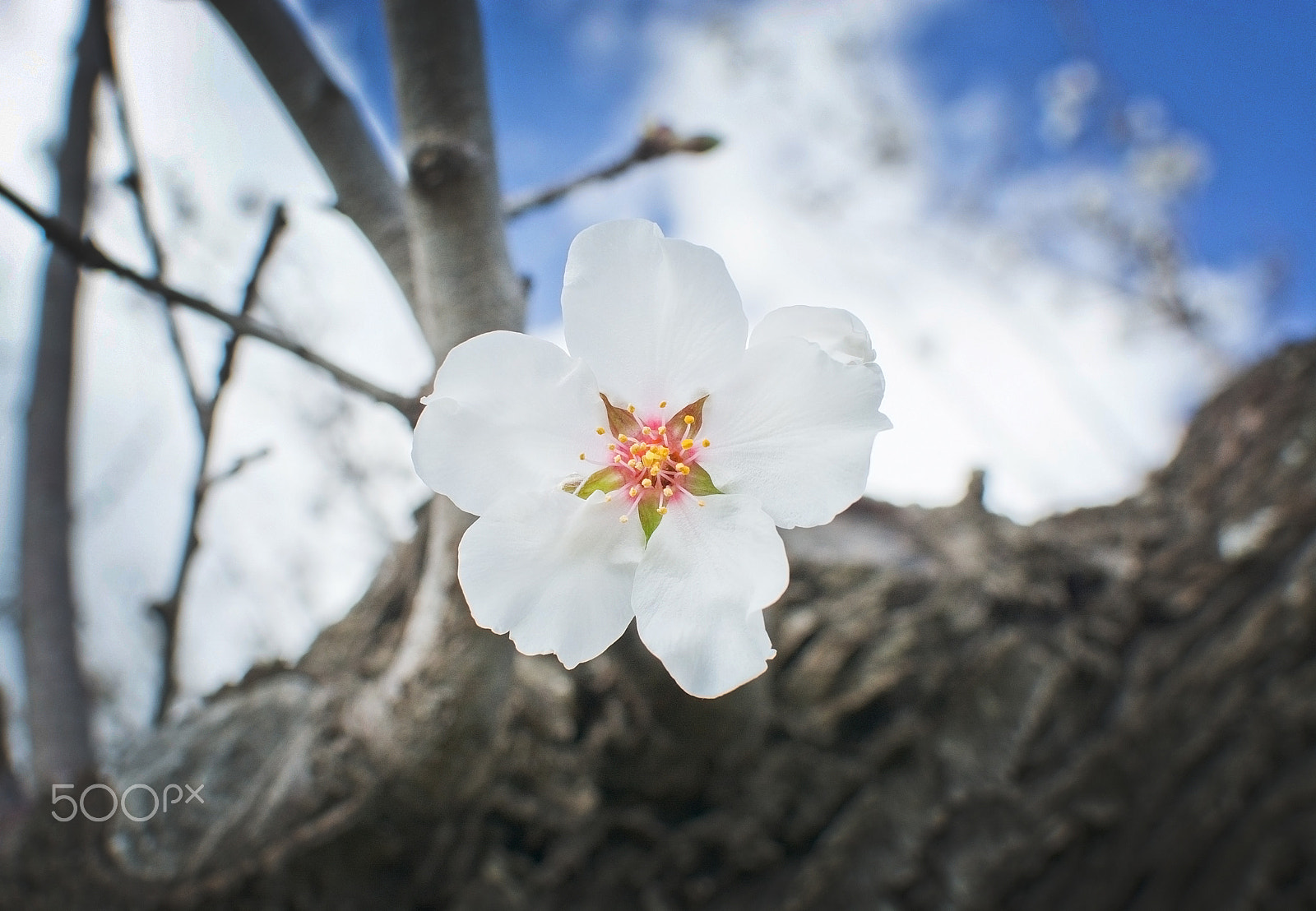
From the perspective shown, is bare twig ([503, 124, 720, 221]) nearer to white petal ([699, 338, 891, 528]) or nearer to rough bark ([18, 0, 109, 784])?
white petal ([699, 338, 891, 528])

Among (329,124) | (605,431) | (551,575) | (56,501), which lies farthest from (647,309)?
(56,501)

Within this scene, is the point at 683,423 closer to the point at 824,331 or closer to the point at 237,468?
the point at 824,331

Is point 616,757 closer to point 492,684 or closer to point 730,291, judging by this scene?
point 492,684

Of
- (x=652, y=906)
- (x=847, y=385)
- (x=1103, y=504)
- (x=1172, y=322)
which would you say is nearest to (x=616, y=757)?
(x=652, y=906)

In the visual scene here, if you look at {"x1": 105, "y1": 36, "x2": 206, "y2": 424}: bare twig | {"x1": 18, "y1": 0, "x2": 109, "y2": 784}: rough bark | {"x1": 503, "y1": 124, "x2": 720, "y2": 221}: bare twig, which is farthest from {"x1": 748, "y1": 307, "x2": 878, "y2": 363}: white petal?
{"x1": 18, "y1": 0, "x2": 109, "y2": 784}: rough bark

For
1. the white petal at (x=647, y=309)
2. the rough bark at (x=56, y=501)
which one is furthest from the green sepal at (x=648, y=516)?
the rough bark at (x=56, y=501)

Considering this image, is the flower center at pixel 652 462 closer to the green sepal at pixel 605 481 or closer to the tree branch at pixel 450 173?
the green sepal at pixel 605 481

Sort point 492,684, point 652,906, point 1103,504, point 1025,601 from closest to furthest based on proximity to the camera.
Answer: point 492,684, point 652,906, point 1025,601, point 1103,504
